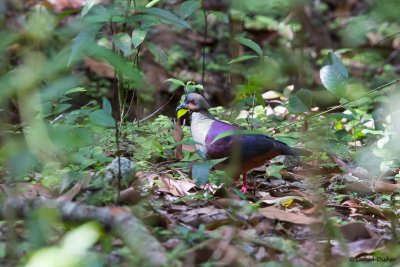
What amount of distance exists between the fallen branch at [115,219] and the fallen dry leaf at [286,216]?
0.79 meters

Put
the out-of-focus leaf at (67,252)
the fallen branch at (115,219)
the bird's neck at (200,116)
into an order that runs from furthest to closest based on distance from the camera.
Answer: the bird's neck at (200,116)
the fallen branch at (115,219)
the out-of-focus leaf at (67,252)

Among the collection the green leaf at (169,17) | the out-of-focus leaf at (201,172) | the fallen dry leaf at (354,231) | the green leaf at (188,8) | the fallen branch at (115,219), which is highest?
the green leaf at (169,17)

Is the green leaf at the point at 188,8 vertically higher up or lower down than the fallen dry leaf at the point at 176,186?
higher up

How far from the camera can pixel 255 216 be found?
2.93 metres

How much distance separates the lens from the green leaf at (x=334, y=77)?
382cm

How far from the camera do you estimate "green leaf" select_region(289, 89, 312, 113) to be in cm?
408

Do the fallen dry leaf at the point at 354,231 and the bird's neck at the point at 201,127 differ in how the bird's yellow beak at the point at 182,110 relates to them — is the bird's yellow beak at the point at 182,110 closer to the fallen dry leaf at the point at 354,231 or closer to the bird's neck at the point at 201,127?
the bird's neck at the point at 201,127

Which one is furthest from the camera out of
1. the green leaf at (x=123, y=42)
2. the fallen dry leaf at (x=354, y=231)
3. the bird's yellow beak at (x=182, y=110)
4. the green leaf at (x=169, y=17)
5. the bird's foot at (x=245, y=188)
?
the bird's yellow beak at (x=182, y=110)

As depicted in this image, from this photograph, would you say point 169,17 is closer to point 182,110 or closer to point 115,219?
point 182,110

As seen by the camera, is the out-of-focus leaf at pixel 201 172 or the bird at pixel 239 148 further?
the bird at pixel 239 148

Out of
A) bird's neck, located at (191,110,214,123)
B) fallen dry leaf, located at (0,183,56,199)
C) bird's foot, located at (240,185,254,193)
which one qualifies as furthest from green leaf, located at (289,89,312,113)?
fallen dry leaf, located at (0,183,56,199)

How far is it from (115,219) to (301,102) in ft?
6.86

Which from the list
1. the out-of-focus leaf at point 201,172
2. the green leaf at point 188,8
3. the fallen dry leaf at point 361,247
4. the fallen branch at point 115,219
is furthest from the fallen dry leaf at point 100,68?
the fallen dry leaf at point 361,247

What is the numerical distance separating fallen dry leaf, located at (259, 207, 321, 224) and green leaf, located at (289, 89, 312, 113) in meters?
1.19
